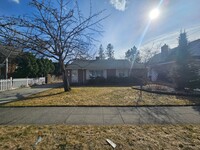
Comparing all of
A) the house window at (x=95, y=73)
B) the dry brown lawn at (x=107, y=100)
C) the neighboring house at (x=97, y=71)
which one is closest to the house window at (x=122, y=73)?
the neighboring house at (x=97, y=71)

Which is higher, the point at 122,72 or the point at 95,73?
the point at 122,72

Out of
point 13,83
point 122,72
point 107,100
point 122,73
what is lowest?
point 107,100

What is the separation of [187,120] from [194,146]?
2081mm

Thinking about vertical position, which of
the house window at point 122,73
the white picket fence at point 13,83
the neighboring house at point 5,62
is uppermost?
the neighboring house at point 5,62

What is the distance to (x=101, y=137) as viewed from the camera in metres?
3.60

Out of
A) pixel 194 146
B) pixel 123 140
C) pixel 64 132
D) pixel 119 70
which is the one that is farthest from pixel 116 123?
pixel 119 70

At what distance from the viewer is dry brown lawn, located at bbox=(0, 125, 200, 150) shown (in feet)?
10.4

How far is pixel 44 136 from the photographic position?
3670mm

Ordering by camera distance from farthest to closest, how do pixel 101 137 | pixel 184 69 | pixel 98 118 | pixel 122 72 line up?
pixel 122 72
pixel 184 69
pixel 98 118
pixel 101 137

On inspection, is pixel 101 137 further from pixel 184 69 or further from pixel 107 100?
pixel 184 69

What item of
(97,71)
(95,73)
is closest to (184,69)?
(97,71)

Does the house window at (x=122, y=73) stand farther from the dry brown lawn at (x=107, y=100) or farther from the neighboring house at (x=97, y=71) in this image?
the dry brown lawn at (x=107, y=100)

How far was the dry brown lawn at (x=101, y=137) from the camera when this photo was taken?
3.16 m

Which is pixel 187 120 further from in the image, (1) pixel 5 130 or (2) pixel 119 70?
(2) pixel 119 70
